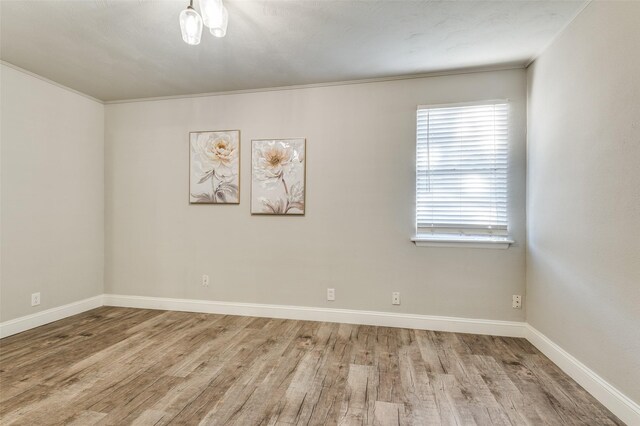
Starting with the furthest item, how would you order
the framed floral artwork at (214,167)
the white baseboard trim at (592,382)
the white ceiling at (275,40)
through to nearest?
1. the framed floral artwork at (214,167)
2. the white ceiling at (275,40)
3. the white baseboard trim at (592,382)

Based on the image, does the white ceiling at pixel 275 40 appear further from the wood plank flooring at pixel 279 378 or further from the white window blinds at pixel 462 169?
the wood plank flooring at pixel 279 378

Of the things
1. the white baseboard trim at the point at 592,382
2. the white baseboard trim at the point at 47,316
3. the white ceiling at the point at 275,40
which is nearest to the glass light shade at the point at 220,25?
the white ceiling at the point at 275,40

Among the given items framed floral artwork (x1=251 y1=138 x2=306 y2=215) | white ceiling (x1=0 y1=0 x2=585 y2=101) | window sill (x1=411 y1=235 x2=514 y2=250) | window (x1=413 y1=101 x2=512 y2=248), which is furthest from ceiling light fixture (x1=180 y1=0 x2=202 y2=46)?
window sill (x1=411 y1=235 x2=514 y2=250)

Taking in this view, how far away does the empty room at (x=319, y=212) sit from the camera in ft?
6.13

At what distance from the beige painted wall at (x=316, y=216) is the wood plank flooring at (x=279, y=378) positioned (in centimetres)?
49

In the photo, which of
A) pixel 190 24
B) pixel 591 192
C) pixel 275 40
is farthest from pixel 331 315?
pixel 190 24

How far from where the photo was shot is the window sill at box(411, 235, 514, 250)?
9.52 feet

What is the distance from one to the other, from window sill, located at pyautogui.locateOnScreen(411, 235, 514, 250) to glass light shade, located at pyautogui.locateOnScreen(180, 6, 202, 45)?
2519 mm

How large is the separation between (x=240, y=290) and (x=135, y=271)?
1.43m

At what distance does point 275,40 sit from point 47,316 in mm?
3643

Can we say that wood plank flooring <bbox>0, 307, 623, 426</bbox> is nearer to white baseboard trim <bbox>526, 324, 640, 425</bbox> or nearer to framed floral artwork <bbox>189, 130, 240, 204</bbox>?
white baseboard trim <bbox>526, 324, 640, 425</bbox>

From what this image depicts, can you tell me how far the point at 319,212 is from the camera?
3.32 metres

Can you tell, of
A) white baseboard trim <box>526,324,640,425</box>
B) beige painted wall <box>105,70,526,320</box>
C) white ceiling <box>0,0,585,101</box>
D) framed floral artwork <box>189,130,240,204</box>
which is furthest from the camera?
framed floral artwork <box>189,130,240,204</box>

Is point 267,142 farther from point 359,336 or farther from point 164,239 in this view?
point 359,336
